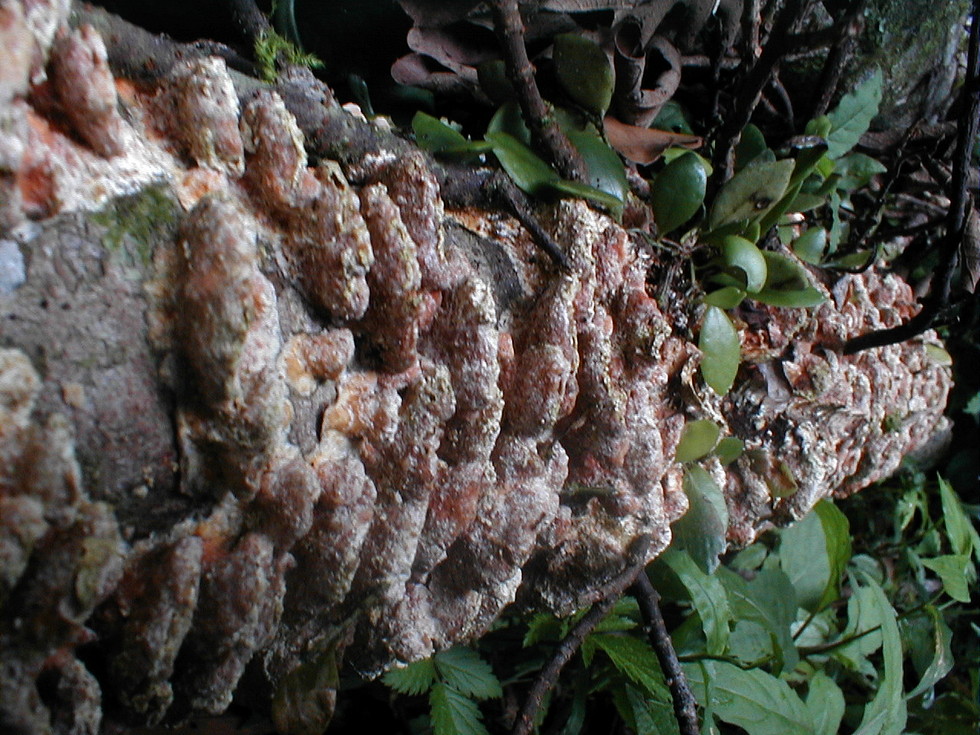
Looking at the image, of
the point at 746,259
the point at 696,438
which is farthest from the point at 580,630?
the point at 746,259

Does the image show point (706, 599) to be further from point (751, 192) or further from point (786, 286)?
point (751, 192)

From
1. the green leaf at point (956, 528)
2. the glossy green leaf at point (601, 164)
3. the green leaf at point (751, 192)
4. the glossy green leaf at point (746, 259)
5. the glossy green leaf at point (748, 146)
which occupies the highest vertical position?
the glossy green leaf at point (748, 146)

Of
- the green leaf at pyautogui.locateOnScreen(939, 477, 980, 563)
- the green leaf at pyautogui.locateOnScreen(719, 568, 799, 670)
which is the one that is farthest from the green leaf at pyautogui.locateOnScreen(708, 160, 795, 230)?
the green leaf at pyautogui.locateOnScreen(939, 477, 980, 563)

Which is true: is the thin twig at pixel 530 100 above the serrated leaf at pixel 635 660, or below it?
above

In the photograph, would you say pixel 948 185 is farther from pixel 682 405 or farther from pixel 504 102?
pixel 504 102

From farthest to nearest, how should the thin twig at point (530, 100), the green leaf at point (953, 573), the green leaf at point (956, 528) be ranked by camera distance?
the green leaf at point (956, 528), the green leaf at point (953, 573), the thin twig at point (530, 100)

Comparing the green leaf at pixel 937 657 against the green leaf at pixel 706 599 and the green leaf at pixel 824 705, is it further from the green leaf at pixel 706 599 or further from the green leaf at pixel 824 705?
the green leaf at pixel 706 599

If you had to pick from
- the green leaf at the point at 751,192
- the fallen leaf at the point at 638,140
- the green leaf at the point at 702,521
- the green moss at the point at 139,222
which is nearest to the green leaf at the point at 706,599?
the green leaf at the point at 702,521
